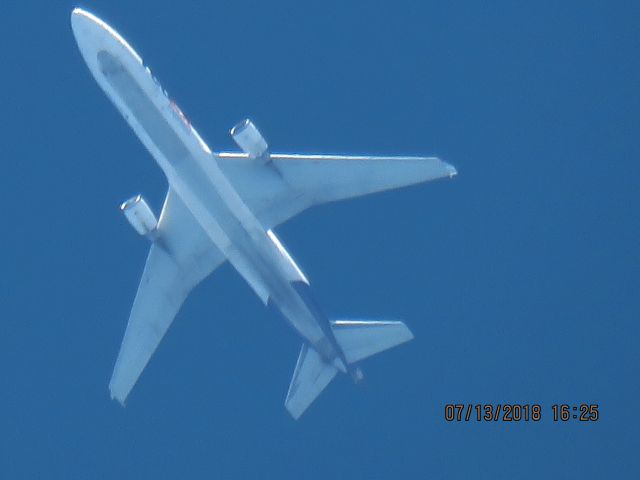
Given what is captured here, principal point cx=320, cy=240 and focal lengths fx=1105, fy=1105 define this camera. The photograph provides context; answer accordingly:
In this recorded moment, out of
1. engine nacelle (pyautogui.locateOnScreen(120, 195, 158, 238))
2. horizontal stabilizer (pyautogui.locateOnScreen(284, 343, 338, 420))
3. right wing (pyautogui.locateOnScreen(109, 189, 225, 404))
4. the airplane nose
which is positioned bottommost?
horizontal stabilizer (pyautogui.locateOnScreen(284, 343, 338, 420))

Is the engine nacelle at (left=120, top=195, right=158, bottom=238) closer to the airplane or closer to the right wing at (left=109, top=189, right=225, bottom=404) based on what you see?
the airplane

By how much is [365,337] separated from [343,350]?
0.96m

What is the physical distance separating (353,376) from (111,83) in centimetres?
1393

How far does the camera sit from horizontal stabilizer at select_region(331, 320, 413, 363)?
4097cm

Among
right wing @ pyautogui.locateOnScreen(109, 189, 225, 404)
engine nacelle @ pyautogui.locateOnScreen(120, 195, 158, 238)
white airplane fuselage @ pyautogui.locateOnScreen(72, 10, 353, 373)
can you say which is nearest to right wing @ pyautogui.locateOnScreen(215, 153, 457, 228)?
white airplane fuselage @ pyautogui.locateOnScreen(72, 10, 353, 373)

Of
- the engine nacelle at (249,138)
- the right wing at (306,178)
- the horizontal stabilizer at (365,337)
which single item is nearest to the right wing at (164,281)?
the right wing at (306,178)

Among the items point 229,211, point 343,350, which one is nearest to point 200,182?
point 229,211

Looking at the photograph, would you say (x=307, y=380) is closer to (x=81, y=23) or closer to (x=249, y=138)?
(x=249, y=138)

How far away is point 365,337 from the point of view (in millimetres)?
41188

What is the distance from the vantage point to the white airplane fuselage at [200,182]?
37.8 metres

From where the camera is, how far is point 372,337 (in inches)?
1620

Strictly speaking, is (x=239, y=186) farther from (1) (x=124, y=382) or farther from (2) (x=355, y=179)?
(1) (x=124, y=382)

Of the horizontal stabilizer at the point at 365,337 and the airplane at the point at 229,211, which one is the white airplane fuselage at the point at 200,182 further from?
the horizontal stabilizer at the point at 365,337

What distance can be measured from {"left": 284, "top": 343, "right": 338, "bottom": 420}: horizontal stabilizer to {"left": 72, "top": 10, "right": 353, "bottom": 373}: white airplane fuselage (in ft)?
1.90
